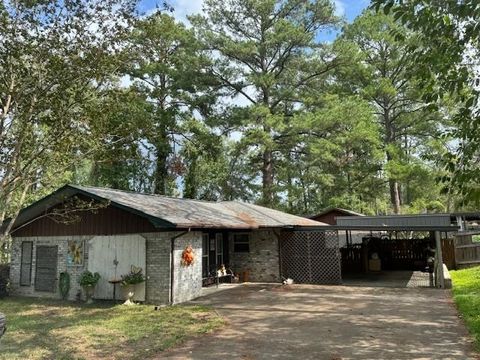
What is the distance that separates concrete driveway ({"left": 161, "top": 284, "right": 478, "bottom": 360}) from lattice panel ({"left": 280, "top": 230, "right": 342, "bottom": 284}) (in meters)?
2.56

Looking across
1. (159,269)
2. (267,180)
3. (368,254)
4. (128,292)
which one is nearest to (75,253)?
(128,292)

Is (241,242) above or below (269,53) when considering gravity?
below

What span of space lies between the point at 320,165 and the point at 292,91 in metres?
5.21

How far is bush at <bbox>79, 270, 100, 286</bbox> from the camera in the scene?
12.7 metres

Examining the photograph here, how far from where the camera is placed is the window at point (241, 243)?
17.7m

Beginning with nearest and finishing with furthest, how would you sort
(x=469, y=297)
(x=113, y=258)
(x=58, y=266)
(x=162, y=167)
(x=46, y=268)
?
(x=469, y=297), (x=113, y=258), (x=58, y=266), (x=46, y=268), (x=162, y=167)

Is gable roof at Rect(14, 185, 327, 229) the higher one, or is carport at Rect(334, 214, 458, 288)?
gable roof at Rect(14, 185, 327, 229)

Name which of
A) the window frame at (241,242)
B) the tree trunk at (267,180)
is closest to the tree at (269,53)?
the tree trunk at (267,180)

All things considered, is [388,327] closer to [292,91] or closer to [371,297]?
[371,297]

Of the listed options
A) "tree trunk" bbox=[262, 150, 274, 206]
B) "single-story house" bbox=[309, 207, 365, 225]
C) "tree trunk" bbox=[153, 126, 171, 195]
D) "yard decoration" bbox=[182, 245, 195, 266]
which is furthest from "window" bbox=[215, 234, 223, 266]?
"tree trunk" bbox=[153, 126, 171, 195]

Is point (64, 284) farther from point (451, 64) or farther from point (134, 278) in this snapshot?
point (451, 64)

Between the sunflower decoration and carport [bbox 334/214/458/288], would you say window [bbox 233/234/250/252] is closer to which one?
carport [bbox 334/214/458/288]

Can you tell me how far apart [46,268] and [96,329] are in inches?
247

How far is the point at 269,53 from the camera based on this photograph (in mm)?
27453
